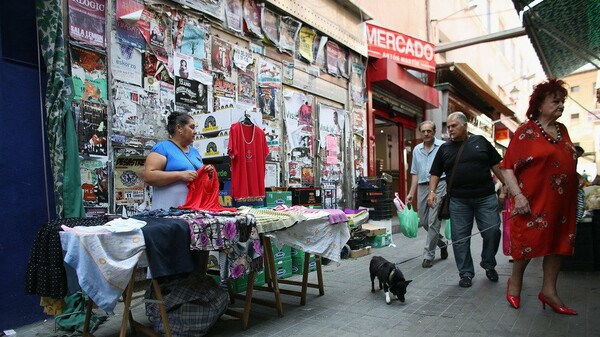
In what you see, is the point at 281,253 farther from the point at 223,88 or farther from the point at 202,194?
the point at 223,88

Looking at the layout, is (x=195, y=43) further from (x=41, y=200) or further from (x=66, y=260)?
(x=66, y=260)

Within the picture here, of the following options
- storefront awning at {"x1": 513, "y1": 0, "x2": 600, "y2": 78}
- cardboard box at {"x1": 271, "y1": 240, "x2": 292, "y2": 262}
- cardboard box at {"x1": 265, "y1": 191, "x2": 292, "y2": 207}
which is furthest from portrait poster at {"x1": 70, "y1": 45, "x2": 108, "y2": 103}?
storefront awning at {"x1": 513, "y1": 0, "x2": 600, "y2": 78}

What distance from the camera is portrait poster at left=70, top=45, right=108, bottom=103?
4102 millimetres

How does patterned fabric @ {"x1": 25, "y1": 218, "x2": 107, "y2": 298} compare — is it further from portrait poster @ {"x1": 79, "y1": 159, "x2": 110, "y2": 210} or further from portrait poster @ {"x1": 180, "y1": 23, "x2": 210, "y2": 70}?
portrait poster @ {"x1": 180, "y1": 23, "x2": 210, "y2": 70}

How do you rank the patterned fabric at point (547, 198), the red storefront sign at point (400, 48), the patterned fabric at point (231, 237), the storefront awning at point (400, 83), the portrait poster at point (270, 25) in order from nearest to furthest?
1. the patterned fabric at point (231, 237)
2. the patterned fabric at point (547, 198)
3. the portrait poster at point (270, 25)
4. the storefront awning at point (400, 83)
5. the red storefront sign at point (400, 48)

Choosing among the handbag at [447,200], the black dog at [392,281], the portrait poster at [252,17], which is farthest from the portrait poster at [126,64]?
the handbag at [447,200]

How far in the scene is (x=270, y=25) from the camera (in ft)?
22.8

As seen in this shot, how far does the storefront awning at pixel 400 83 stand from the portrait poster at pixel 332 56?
1437 mm

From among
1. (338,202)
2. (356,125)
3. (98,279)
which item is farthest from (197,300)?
(356,125)

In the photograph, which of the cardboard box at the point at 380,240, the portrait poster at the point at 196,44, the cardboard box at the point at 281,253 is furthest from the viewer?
the cardboard box at the point at 380,240

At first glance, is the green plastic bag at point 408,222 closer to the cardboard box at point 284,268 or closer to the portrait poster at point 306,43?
the cardboard box at point 284,268

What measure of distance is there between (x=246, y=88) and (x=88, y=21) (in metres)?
2.51

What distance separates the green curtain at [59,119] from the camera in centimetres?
363

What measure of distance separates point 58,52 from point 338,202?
602 centimetres
